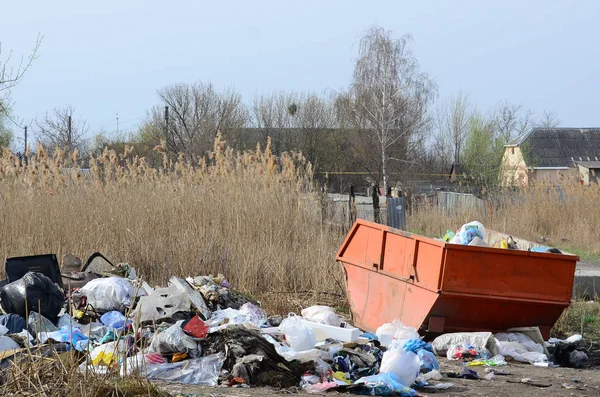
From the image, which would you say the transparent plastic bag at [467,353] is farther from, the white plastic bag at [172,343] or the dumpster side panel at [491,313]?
the white plastic bag at [172,343]

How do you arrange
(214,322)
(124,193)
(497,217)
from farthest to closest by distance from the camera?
Answer: (497,217) < (124,193) < (214,322)

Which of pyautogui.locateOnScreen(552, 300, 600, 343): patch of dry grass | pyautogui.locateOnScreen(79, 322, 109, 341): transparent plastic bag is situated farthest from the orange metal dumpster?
pyautogui.locateOnScreen(79, 322, 109, 341): transparent plastic bag

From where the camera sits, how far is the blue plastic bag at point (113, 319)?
28.2 ft

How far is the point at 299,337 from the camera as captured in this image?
293 inches

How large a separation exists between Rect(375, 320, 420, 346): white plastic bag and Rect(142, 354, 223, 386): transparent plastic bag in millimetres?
2349

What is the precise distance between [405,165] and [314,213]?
33.9 metres

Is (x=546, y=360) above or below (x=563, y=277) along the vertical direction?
below

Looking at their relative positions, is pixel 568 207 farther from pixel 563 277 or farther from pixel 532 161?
pixel 532 161

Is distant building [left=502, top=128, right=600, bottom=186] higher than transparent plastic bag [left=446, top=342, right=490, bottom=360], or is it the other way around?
distant building [left=502, top=128, right=600, bottom=186]

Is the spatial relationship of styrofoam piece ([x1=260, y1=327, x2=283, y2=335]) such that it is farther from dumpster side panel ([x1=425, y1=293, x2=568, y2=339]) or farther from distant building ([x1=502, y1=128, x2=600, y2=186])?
distant building ([x1=502, y1=128, x2=600, y2=186])

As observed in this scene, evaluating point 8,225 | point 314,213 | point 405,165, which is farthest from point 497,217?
point 405,165

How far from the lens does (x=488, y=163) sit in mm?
47594

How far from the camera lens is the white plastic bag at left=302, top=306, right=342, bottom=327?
9164mm

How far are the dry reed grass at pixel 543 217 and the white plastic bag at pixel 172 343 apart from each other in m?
13.5
